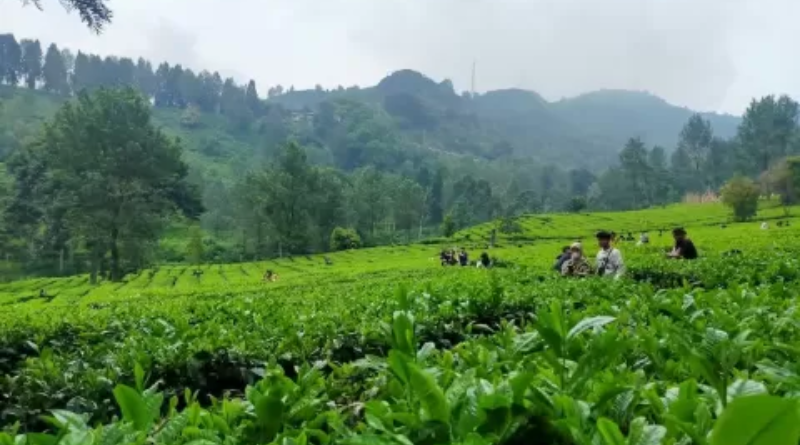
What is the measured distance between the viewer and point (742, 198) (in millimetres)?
48406

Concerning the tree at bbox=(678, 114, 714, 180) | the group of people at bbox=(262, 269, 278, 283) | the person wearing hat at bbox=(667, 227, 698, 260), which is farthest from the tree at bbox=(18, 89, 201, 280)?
the tree at bbox=(678, 114, 714, 180)

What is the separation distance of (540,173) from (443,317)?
4692 inches

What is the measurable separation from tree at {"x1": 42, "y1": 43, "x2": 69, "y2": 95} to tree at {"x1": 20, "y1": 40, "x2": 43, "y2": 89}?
948 mm

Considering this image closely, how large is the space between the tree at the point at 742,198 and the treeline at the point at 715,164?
37832mm

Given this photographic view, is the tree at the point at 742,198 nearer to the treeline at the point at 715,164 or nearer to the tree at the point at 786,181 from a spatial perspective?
the tree at the point at 786,181

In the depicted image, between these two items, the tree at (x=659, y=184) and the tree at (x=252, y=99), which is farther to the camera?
the tree at (x=252, y=99)

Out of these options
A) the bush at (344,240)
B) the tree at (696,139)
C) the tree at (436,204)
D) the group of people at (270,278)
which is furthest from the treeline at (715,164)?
the group of people at (270,278)

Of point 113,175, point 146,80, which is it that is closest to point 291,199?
point 113,175

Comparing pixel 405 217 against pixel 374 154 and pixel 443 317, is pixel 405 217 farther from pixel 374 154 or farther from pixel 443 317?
Answer: pixel 443 317

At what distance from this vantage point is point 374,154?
12056 centimetres

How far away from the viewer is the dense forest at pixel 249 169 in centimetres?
4169

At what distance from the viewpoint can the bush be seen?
5587 cm

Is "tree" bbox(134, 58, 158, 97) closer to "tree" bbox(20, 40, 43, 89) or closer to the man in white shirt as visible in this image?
"tree" bbox(20, 40, 43, 89)

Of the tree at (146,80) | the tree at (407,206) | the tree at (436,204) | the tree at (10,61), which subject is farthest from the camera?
the tree at (146,80)
